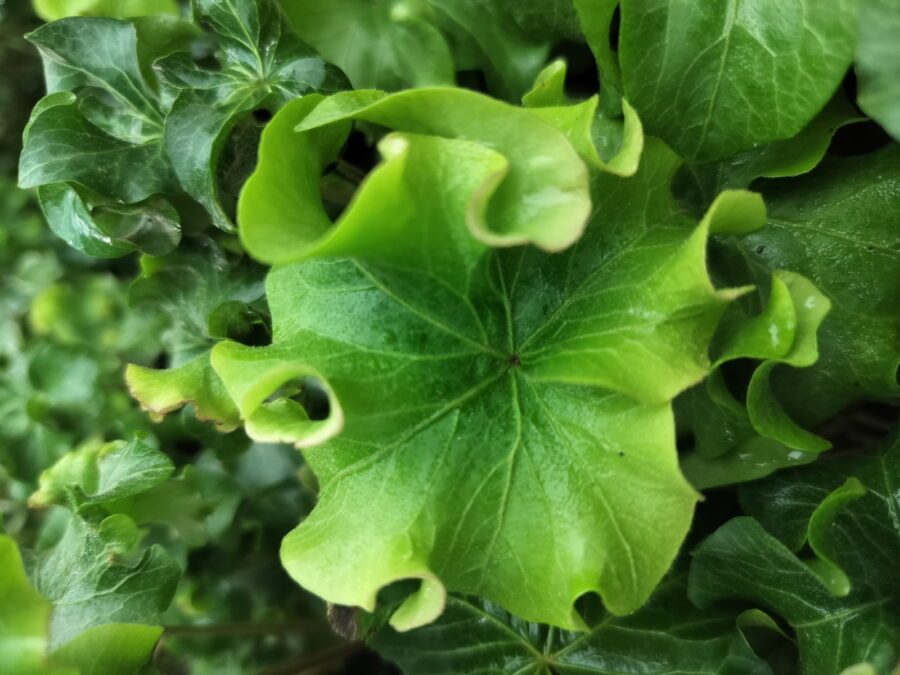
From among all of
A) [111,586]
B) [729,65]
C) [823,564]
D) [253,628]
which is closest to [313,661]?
[253,628]

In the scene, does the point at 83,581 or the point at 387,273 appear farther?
the point at 83,581

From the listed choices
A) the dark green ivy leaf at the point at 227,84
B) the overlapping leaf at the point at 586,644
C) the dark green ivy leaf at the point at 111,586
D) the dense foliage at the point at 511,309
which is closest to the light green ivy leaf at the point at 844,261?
the dense foliage at the point at 511,309

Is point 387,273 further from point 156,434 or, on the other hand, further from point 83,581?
point 156,434

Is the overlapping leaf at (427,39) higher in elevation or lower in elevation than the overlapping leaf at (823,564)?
higher

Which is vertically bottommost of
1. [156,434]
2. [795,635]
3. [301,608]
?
[301,608]

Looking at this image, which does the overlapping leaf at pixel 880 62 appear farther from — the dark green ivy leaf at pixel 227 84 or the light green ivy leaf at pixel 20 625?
the light green ivy leaf at pixel 20 625

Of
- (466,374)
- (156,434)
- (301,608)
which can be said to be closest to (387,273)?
(466,374)

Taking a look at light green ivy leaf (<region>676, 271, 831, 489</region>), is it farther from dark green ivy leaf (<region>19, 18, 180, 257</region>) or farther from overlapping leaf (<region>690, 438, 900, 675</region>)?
dark green ivy leaf (<region>19, 18, 180, 257</region>)

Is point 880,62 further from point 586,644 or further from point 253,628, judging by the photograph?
point 253,628

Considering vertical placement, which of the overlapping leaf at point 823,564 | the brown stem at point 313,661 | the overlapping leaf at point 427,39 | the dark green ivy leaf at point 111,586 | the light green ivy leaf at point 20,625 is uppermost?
the overlapping leaf at point 427,39
